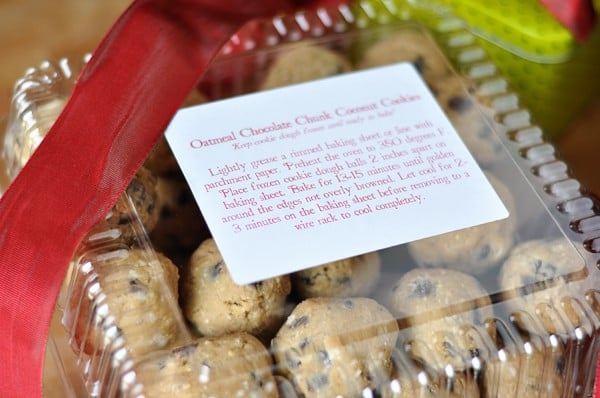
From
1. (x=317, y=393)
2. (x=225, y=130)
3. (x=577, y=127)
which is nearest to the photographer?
(x=317, y=393)

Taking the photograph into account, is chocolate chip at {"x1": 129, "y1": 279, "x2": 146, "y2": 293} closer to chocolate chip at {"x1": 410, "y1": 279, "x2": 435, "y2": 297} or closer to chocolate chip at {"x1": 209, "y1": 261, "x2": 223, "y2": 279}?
chocolate chip at {"x1": 209, "y1": 261, "x2": 223, "y2": 279}

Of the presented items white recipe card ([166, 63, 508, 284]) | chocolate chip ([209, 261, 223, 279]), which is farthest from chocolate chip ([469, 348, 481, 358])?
chocolate chip ([209, 261, 223, 279])

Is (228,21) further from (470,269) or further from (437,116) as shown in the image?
(470,269)

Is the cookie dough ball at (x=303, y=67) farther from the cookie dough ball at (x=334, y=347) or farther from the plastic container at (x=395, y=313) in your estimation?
the cookie dough ball at (x=334, y=347)

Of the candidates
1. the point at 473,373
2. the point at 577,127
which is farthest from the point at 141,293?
the point at 577,127

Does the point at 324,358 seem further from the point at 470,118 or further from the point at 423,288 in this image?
the point at 470,118

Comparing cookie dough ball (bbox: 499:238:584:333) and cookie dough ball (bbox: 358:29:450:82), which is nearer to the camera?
cookie dough ball (bbox: 499:238:584:333)
